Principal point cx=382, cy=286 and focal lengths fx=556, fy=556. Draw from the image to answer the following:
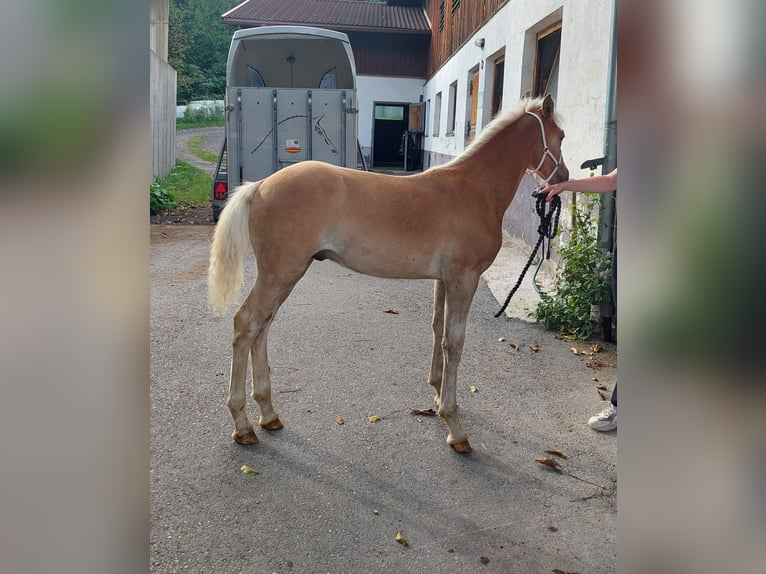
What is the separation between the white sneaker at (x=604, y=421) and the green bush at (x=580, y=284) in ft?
5.20

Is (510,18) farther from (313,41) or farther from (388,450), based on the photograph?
(388,450)

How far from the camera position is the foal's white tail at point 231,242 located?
10.5 ft

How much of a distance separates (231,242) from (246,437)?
44.3 inches

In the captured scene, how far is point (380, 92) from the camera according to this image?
23.8 m

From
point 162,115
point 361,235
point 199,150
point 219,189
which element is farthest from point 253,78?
point 199,150

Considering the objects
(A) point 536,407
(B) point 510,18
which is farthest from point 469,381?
(B) point 510,18

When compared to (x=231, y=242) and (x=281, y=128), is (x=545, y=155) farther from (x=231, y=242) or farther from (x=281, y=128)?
(x=281, y=128)

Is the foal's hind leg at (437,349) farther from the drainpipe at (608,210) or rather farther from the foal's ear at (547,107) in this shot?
the drainpipe at (608,210)

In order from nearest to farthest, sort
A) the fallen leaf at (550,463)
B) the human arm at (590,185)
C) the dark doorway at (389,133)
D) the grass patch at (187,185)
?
the fallen leaf at (550,463)
the human arm at (590,185)
the grass patch at (187,185)
the dark doorway at (389,133)

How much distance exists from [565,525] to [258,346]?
1916 mm

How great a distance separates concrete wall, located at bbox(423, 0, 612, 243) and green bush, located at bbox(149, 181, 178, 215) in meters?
6.58

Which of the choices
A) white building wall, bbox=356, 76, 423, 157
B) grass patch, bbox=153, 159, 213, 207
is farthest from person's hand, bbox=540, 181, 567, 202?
white building wall, bbox=356, 76, 423, 157

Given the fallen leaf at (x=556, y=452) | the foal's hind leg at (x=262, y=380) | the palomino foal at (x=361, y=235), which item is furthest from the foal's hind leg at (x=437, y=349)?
the foal's hind leg at (x=262, y=380)
